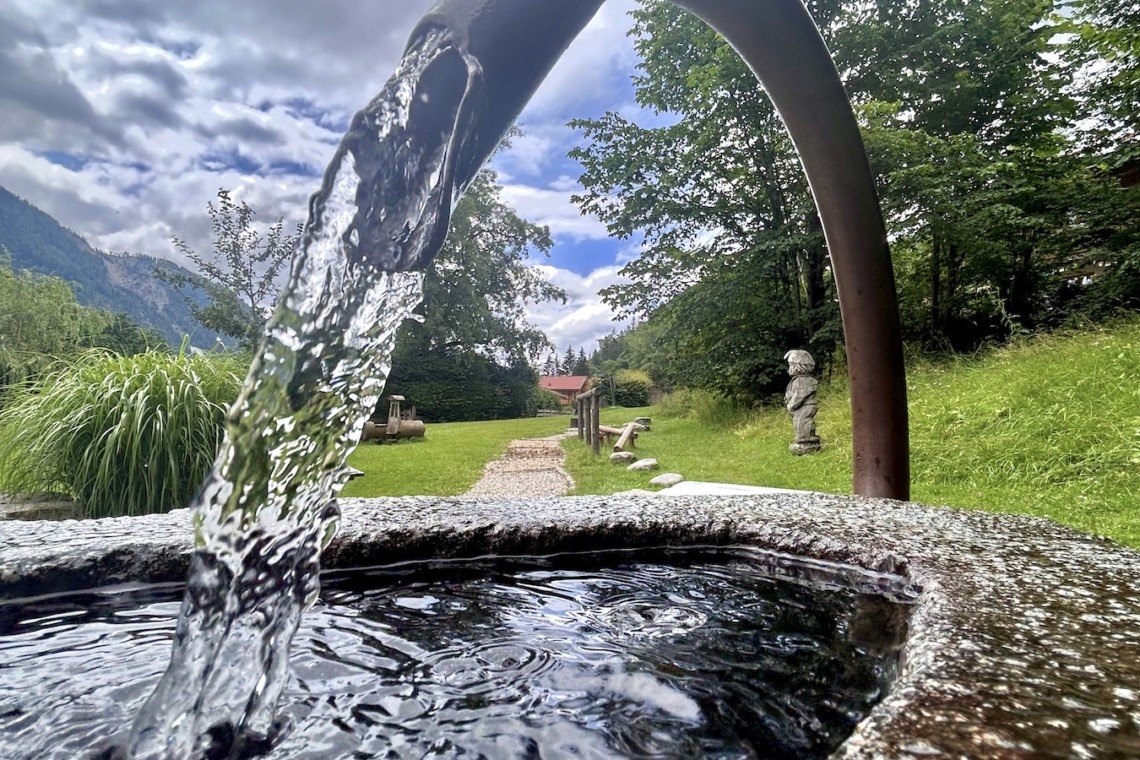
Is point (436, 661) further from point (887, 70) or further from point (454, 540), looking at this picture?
point (887, 70)

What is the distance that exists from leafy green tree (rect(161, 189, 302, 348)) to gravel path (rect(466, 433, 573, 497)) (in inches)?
366

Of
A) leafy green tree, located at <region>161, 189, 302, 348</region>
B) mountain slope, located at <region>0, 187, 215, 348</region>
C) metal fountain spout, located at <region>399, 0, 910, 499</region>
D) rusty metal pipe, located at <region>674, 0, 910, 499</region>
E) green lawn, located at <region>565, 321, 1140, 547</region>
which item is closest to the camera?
metal fountain spout, located at <region>399, 0, 910, 499</region>

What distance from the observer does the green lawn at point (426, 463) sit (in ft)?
22.7

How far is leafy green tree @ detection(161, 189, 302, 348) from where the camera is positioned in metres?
16.3

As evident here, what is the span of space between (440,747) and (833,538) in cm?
123

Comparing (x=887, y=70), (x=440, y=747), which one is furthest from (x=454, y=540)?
(x=887, y=70)

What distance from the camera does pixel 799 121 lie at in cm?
220

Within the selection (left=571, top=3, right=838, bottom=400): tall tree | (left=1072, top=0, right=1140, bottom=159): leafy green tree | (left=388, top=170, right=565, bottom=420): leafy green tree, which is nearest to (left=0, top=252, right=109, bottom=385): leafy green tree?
(left=388, top=170, right=565, bottom=420): leafy green tree

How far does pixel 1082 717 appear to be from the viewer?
694 mm

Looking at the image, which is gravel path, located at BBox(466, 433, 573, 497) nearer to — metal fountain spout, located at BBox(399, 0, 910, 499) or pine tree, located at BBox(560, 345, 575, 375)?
metal fountain spout, located at BBox(399, 0, 910, 499)

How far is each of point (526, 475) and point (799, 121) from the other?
6461 millimetres

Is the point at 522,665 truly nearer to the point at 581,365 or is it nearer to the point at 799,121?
the point at 799,121

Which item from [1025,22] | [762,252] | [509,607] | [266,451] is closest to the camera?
[266,451]

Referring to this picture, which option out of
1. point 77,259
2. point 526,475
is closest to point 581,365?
point 77,259
